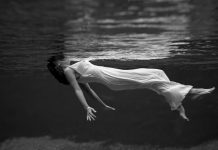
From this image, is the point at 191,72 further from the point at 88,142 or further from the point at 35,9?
the point at 35,9

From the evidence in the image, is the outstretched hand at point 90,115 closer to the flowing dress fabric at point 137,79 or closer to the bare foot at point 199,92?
the flowing dress fabric at point 137,79

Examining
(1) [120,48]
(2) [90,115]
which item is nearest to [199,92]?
(2) [90,115]

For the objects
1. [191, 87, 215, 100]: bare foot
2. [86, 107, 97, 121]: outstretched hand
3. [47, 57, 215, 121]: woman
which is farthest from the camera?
[47, 57, 215, 121]: woman

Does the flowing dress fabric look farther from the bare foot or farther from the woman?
the bare foot

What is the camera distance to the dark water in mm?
9070

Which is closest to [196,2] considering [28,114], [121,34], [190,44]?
[121,34]

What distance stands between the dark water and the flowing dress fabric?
1.93 m

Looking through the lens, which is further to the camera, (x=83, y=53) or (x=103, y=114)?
(x=103, y=114)

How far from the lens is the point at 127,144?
3036 centimetres

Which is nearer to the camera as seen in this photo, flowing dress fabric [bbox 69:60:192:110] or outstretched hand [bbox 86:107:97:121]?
outstretched hand [bbox 86:107:97:121]

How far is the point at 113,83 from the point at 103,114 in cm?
2543

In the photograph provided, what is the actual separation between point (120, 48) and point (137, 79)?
24.6ft

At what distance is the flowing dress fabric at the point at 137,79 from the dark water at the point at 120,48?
1.93 meters

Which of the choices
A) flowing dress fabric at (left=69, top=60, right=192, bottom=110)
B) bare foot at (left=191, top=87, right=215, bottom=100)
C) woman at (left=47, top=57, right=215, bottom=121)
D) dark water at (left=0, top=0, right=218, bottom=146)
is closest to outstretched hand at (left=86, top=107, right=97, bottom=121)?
woman at (left=47, top=57, right=215, bottom=121)
